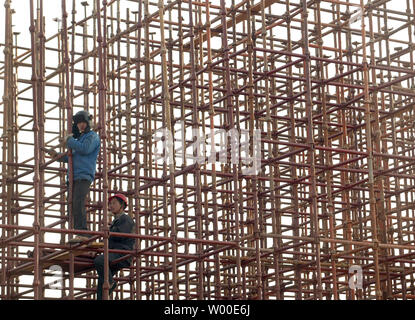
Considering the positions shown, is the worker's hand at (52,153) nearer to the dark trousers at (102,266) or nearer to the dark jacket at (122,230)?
the dark jacket at (122,230)

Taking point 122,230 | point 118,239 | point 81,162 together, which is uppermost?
point 81,162

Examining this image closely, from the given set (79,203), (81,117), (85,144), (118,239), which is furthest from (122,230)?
(81,117)

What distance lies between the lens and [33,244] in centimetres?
1759

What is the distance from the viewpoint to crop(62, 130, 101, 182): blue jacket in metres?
18.2

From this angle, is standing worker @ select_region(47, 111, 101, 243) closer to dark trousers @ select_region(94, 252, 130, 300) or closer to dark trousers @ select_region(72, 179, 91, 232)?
dark trousers @ select_region(72, 179, 91, 232)

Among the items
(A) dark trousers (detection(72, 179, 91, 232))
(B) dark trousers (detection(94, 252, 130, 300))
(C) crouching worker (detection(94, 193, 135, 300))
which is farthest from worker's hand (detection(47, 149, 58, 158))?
(B) dark trousers (detection(94, 252, 130, 300))

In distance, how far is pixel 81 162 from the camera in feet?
60.2

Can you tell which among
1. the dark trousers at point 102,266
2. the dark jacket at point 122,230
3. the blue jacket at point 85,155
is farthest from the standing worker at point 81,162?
the dark jacket at point 122,230

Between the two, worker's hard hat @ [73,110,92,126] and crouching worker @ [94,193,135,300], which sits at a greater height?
worker's hard hat @ [73,110,92,126]

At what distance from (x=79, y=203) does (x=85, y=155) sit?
798 millimetres

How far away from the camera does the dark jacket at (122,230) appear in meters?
18.8

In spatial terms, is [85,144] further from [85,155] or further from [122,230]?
[122,230]
